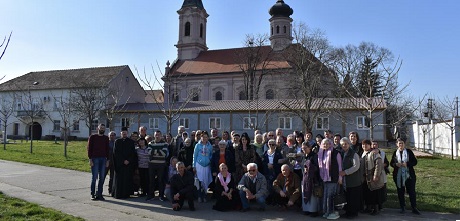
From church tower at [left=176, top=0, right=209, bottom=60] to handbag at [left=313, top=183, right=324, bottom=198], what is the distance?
5236cm

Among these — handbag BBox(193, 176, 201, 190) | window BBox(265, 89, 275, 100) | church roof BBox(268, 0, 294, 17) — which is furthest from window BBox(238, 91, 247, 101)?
handbag BBox(193, 176, 201, 190)

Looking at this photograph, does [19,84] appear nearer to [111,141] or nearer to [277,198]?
[111,141]

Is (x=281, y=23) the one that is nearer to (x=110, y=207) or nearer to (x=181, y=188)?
(x=181, y=188)

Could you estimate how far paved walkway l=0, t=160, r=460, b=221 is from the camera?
7.49m

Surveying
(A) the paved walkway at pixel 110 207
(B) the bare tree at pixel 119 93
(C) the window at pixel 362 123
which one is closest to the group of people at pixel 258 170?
(A) the paved walkway at pixel 110 207

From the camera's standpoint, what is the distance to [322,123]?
37.0 m

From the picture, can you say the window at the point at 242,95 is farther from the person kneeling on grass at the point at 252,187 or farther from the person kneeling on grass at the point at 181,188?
the person kneeling on grass at the point at 252,187

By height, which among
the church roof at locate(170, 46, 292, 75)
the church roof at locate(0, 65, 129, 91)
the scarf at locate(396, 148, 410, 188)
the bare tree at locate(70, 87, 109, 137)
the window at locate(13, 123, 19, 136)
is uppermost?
the church roof at locate(170, 46, 292, 75)

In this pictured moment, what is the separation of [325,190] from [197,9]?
55.2 metres

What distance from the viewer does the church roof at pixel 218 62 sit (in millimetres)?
50688

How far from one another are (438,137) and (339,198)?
25.3 m

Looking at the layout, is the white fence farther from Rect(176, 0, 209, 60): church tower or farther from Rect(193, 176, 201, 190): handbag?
Rect(176, 0, 209, 60): church tower

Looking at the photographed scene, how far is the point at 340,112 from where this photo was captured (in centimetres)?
3111

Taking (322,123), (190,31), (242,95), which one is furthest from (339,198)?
(190,31)
